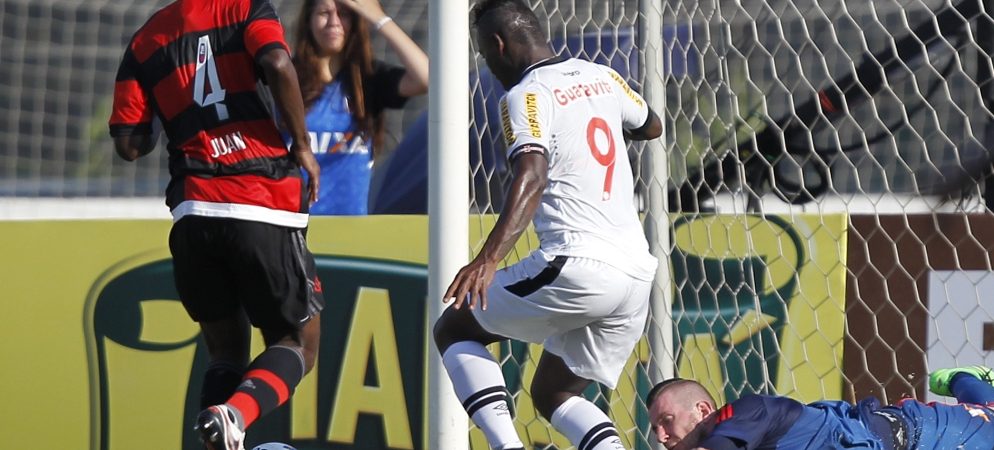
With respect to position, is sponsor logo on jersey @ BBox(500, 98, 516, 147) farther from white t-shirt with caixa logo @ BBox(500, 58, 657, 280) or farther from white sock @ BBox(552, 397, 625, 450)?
white sock @ BBox(552, 397, 625, 450)

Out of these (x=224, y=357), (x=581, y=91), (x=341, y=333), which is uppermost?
(x=581, y=91)

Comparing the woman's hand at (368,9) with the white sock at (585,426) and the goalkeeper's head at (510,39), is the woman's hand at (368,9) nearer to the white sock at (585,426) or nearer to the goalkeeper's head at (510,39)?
the goalkeeper's head at (510,39)

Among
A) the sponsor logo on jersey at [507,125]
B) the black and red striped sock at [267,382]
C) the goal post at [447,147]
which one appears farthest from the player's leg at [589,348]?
the black and red striped sock at [267,382]

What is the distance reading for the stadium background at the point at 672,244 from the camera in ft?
14.1

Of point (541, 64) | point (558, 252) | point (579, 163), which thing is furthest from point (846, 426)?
point (541, 64)

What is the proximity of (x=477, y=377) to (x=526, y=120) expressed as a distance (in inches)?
28.9

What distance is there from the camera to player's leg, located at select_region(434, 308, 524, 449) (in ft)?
11.6

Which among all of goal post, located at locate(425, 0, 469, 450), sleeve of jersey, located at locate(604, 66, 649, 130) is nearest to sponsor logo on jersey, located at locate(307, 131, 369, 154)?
goal post, located at locate(425, 0, 469, 450)

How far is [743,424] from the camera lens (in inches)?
123

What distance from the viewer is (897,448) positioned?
11.3 ft

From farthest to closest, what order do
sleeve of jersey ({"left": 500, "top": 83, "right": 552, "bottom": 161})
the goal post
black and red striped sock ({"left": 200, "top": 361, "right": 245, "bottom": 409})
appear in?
the goal post
black and red striped sock ({"left": 200, "top": 361, "right": 245, "bottom": 409})
sleeve of jersey ({"left": 500, "top": 83, "right": 552, "bottom": 161})

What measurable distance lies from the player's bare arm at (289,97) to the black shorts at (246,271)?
0.22m

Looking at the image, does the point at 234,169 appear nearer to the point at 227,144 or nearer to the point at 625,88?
the point at 227,144

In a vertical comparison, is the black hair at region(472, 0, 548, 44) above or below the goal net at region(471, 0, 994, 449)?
above
